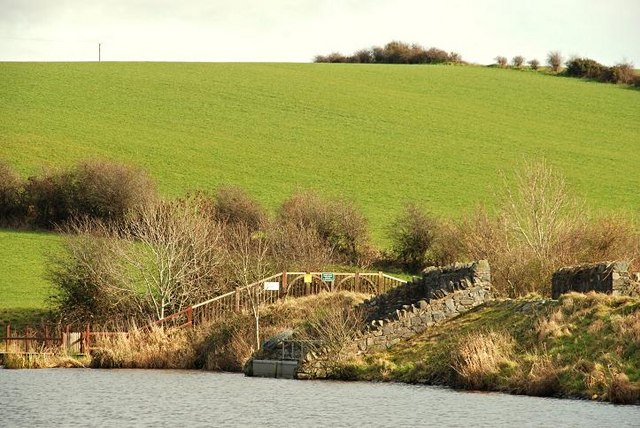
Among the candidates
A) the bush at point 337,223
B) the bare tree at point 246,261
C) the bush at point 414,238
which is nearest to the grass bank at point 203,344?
the bare tree at point 246,261

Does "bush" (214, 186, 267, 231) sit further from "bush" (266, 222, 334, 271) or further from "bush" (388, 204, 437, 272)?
"bush" (388, 204, 437, 272)

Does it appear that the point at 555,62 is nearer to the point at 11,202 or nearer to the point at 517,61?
the point at 517,61

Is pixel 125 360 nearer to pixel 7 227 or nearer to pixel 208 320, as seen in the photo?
pixel 208 320

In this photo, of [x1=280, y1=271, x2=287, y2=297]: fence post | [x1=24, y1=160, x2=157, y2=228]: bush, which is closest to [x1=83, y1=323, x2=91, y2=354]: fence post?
[x1=280, y1=271, x2=287, y2=297]: fence post

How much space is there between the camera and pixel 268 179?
95.2m

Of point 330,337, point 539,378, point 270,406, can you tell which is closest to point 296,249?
point 330,337

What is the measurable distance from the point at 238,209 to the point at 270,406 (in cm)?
4550

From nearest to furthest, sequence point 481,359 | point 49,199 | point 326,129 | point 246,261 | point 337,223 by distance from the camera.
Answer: point 481,359 < point 246,261 < point 337,223 < point 49,199 < point 326,129

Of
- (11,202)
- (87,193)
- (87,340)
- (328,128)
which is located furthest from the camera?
(328,128)

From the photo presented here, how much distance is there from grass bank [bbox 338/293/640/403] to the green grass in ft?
85.1

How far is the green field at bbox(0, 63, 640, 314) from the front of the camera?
94.6 metres

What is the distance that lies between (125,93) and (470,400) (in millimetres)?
86013

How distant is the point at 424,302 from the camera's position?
5266 cm

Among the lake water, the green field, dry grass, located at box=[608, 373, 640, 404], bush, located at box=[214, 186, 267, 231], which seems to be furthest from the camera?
the green field
